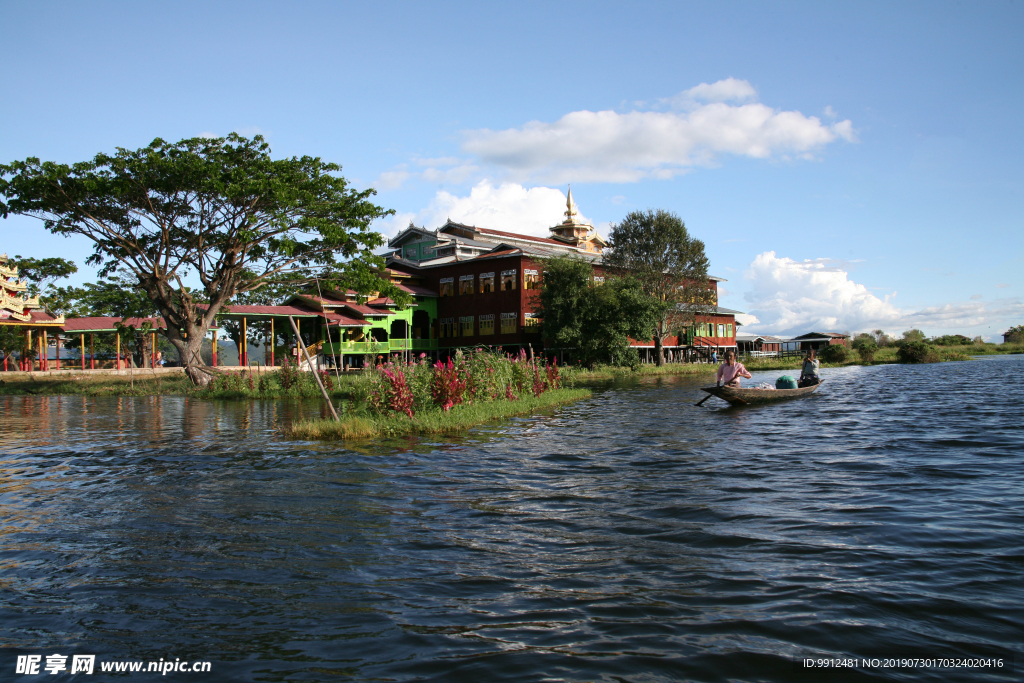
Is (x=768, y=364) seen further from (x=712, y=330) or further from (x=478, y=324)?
(x=478, y=324)

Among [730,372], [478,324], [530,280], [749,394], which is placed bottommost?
[749,394]

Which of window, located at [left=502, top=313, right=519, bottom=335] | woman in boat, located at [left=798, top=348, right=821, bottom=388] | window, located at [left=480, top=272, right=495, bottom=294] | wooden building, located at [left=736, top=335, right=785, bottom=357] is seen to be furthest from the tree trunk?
wooden building, located at [left=736, top=335, right=785, bottom=357]

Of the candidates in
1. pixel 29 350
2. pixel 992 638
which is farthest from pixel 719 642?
pixel 29 350

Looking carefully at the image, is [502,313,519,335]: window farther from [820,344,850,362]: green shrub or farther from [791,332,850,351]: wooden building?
[791,332,850,351]: wooden building

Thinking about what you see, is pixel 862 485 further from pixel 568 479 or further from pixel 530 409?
pixel 530 409

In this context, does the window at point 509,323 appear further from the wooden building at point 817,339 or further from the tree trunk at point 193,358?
the wooden building at point 817,339

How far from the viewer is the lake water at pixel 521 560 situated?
4.24 meters

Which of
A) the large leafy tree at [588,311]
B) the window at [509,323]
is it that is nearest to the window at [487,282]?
the window at [509,323]

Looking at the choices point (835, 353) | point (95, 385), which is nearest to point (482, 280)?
point (95, 385)

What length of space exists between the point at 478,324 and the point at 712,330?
2530 cm

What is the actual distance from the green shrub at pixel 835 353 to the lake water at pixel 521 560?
51223 mm

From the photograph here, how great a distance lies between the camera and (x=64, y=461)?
11.8 meters

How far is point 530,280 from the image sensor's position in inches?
1716

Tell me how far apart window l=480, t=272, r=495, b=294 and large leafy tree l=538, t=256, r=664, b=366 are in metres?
5.22
